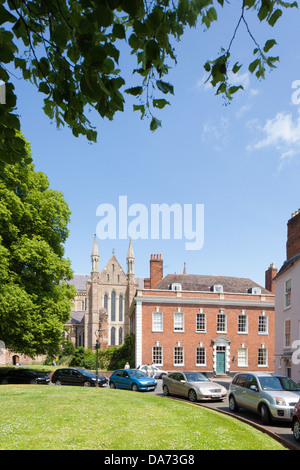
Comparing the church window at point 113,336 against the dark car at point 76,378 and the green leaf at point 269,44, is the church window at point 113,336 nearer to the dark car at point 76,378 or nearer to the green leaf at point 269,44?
the dark car at point 76,378

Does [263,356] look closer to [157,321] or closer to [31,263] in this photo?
[157,321]

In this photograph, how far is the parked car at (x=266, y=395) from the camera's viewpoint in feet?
46.0

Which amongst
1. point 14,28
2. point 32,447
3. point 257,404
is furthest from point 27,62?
point 257,404

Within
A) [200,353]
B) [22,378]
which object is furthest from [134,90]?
[200,353]

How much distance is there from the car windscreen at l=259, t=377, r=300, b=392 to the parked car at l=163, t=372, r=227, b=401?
426 cm

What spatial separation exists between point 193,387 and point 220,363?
25.0 m

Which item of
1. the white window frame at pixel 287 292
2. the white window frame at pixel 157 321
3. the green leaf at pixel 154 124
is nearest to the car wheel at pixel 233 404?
the white window frame at pixel 287 292

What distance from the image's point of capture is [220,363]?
43438mm

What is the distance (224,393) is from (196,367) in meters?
24.0

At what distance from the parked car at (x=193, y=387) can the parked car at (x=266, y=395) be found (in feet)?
7.40

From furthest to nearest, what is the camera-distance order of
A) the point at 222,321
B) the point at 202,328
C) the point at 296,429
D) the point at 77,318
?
the point at 77,318 → the point at 222,321 → the point at 202,328 → the point at 296,429

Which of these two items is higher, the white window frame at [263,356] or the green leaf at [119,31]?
the green leaf at [119,31]

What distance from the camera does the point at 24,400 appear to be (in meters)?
18.3

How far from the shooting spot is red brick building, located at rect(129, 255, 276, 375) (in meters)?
42.8
